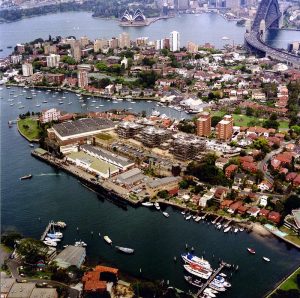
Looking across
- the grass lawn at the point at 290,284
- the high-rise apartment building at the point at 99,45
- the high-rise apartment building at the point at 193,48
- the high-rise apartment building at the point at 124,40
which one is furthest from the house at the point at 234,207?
the high-rise apartment building at the point at 124,40

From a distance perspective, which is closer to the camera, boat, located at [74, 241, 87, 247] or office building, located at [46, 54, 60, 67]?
boat, located at [74, 241, 87, 247]

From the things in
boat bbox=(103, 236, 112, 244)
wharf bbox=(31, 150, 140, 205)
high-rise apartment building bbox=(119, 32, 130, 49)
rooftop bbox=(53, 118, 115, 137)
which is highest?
high-rise apartment building bbox=(119, 32, 130, 49)

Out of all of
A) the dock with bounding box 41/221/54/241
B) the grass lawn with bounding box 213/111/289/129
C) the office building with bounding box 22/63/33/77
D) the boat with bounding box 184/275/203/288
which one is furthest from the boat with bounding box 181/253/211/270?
the office building with bounding box 22/63/33/77

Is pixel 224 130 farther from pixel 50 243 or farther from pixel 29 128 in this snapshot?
pixel 50 243

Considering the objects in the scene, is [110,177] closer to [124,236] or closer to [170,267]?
[124,236]

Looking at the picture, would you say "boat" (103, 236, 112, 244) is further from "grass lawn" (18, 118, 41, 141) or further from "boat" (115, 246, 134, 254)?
"grass lawn" (18, 118, 41, 141)

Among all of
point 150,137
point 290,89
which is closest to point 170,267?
point 150,137

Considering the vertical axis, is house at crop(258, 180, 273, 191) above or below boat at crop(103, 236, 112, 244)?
above
